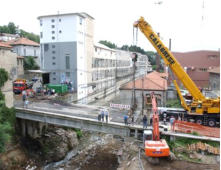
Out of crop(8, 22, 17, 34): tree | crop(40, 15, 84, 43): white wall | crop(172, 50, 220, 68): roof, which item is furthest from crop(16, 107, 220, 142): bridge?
crop(8, 22, 17, 34): tree

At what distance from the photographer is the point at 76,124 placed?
17.6 metres

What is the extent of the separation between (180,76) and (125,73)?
163 ft

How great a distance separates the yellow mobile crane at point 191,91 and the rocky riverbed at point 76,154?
14.3ft

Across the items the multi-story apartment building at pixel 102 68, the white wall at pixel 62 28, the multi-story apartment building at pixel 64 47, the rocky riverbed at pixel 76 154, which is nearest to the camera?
the rocky riverbed at pixel 76 154

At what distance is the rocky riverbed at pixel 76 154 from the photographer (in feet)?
48.2

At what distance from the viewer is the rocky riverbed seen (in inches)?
578

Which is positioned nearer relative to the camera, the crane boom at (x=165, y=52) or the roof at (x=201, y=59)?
the crane boom at (x=165, y=52)

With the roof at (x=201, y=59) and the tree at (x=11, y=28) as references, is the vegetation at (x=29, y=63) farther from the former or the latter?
the tree at (x=11, y=28)

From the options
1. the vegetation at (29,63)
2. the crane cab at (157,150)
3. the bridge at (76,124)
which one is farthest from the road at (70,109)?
the vegetation at (29,63)

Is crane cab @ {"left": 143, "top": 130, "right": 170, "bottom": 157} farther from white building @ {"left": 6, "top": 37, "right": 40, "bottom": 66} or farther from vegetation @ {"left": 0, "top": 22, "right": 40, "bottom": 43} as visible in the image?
vegetation @ {"left": 0, "top": 22, "right": 40, "bottom": 43}

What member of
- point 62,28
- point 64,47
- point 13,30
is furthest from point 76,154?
point 13,30

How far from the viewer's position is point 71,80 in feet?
103

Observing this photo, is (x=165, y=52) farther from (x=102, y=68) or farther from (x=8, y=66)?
(x=102, y=68)

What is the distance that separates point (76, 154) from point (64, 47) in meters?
→ 17.4
